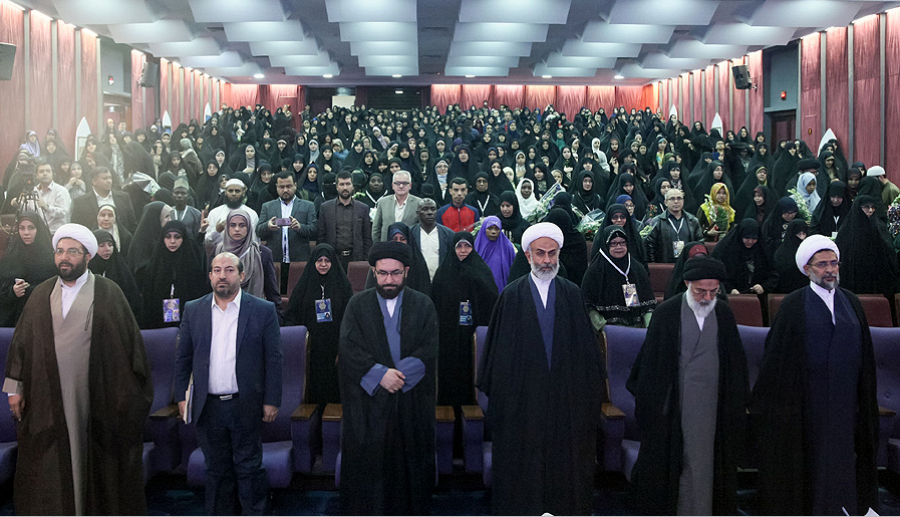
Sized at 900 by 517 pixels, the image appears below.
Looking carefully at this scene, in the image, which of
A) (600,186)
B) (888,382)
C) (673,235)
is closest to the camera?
(888,382)

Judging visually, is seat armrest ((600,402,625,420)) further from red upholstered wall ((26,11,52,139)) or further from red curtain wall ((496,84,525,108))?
red curtain wall ((496,84,525,108))

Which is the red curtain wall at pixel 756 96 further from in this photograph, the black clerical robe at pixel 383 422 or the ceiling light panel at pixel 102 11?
the black clerical robe at pixel 383 422

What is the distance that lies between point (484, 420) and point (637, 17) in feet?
37.9

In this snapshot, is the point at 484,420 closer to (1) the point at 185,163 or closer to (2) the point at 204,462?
(2) the point at 204,462

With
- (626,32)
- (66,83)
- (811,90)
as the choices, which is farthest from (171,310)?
(811,90)

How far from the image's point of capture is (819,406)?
3.38 metres

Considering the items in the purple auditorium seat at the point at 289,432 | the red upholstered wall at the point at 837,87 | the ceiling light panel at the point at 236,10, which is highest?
the ceiling light panel at the point at 236,10

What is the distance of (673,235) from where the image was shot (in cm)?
641

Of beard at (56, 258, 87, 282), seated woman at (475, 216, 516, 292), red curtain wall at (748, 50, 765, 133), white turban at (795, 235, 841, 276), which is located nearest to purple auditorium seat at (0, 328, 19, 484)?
beard at (56, 258, 87, 282)

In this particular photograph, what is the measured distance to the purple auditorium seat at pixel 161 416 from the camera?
387 centimetres

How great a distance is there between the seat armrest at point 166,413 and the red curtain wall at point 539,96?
2641 centimetres

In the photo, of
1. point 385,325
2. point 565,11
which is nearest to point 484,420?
point 385,325

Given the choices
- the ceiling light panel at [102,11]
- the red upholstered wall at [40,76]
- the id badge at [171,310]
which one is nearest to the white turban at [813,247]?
the id badge at [171,310]

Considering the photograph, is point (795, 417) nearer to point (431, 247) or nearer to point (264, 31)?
point (431, 247)
